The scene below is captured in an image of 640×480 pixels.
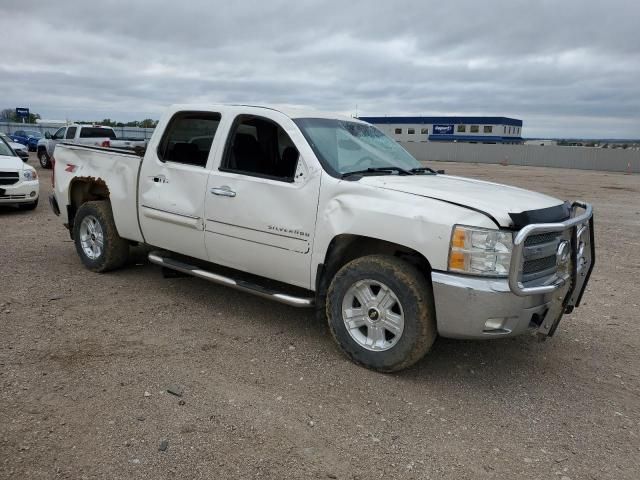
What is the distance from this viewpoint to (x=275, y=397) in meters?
3.66

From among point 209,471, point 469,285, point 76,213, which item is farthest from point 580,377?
point 76,213

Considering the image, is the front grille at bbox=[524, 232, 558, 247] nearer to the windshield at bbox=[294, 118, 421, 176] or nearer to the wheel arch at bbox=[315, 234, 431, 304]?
the wheel arch at bbox=[315, 234, 431, 304]

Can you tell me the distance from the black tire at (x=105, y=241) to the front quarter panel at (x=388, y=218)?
2890 mm

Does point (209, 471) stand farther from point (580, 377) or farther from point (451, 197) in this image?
point (580, 377)

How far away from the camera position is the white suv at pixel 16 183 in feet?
34.2

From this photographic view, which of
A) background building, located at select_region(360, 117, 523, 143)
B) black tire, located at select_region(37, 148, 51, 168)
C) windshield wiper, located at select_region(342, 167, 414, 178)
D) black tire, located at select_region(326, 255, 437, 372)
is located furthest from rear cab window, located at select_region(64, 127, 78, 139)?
background building, located at select_region(360, 117, 523, 143)

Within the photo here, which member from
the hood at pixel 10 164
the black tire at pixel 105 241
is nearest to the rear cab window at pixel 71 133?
the hood at pixel 10 164

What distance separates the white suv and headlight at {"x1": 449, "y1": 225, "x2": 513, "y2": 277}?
978cm

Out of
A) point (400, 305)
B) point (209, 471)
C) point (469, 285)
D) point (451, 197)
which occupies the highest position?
point (451, 197)

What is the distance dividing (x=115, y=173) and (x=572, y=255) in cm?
453

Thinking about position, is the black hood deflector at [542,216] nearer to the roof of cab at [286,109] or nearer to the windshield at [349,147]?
the windshield at [349,147]

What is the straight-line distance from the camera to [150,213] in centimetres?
543

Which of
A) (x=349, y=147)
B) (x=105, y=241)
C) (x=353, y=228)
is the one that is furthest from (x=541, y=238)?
(x=105, y=241)

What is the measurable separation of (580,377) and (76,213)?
5.63m
